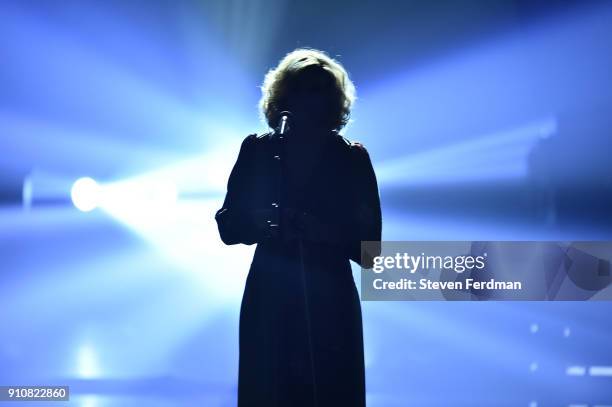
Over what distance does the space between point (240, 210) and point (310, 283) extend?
26cm

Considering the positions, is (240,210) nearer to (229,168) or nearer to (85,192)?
(229,168)

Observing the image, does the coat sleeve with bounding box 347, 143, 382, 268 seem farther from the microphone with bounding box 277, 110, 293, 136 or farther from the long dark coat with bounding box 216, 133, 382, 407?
the microphone with bounding box 277, 110, 293, 136

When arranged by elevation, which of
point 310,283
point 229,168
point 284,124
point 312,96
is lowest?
point 310,283

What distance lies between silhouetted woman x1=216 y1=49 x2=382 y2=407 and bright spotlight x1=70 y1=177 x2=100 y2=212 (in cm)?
93

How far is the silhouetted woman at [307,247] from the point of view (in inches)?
68.5

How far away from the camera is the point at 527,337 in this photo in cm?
236

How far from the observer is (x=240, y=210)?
1.74m

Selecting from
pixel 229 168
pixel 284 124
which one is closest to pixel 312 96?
pixel 284 124

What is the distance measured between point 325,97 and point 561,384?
1.36m

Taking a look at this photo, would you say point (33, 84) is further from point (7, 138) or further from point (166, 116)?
point (166, 116)

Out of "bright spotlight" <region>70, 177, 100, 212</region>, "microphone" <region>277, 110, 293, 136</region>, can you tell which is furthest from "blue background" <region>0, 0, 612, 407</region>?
"microphone" <region>277, 110, 293, 136</region>

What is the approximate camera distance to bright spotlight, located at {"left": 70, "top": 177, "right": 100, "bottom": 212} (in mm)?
2504

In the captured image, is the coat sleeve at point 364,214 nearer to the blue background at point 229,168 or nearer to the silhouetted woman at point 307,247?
the silhouetted woman at point 307,247

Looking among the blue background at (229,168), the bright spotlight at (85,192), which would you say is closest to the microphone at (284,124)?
the blue background at (229,168)
